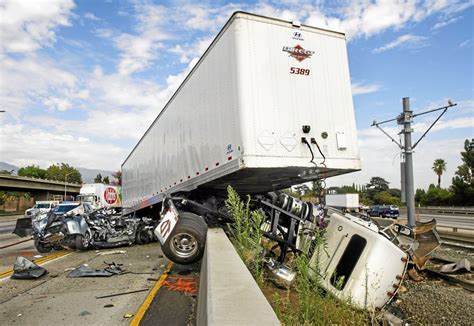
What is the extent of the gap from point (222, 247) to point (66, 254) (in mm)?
7411

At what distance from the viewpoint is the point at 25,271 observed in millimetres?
7961

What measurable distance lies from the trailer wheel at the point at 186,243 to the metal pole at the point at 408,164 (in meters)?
9.38

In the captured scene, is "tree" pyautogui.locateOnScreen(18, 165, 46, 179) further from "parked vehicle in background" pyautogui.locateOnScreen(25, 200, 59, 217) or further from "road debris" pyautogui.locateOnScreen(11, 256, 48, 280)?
"road debris" pyautogui.locateOnScreen(11, 256, 48, 280)

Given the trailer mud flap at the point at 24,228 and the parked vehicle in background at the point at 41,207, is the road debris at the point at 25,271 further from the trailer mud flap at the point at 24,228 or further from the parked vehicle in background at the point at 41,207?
the parked vehicle in background at the point at 41,207

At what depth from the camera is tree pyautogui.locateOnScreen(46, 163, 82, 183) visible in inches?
4918

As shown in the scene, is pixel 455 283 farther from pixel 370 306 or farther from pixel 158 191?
pixel 158 191

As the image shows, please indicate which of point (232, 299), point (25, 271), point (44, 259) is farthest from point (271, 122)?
point (44, 259)

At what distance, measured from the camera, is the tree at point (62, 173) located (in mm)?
124912

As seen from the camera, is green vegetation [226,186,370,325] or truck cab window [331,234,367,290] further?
truck cab window [331,234,367,290]

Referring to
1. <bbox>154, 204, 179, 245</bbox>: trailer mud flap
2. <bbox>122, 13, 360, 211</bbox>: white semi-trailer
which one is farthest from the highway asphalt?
<bbox>122, 13, 360, 211</bbox>: white semi-trailer

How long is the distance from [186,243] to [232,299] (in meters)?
4.89

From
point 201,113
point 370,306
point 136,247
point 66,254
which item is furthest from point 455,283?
point 66,254

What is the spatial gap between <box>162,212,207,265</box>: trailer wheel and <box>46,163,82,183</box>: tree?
126 meters

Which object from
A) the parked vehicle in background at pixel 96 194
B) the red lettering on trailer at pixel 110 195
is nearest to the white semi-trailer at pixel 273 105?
the parked vehicle in background at pixel 96 194
